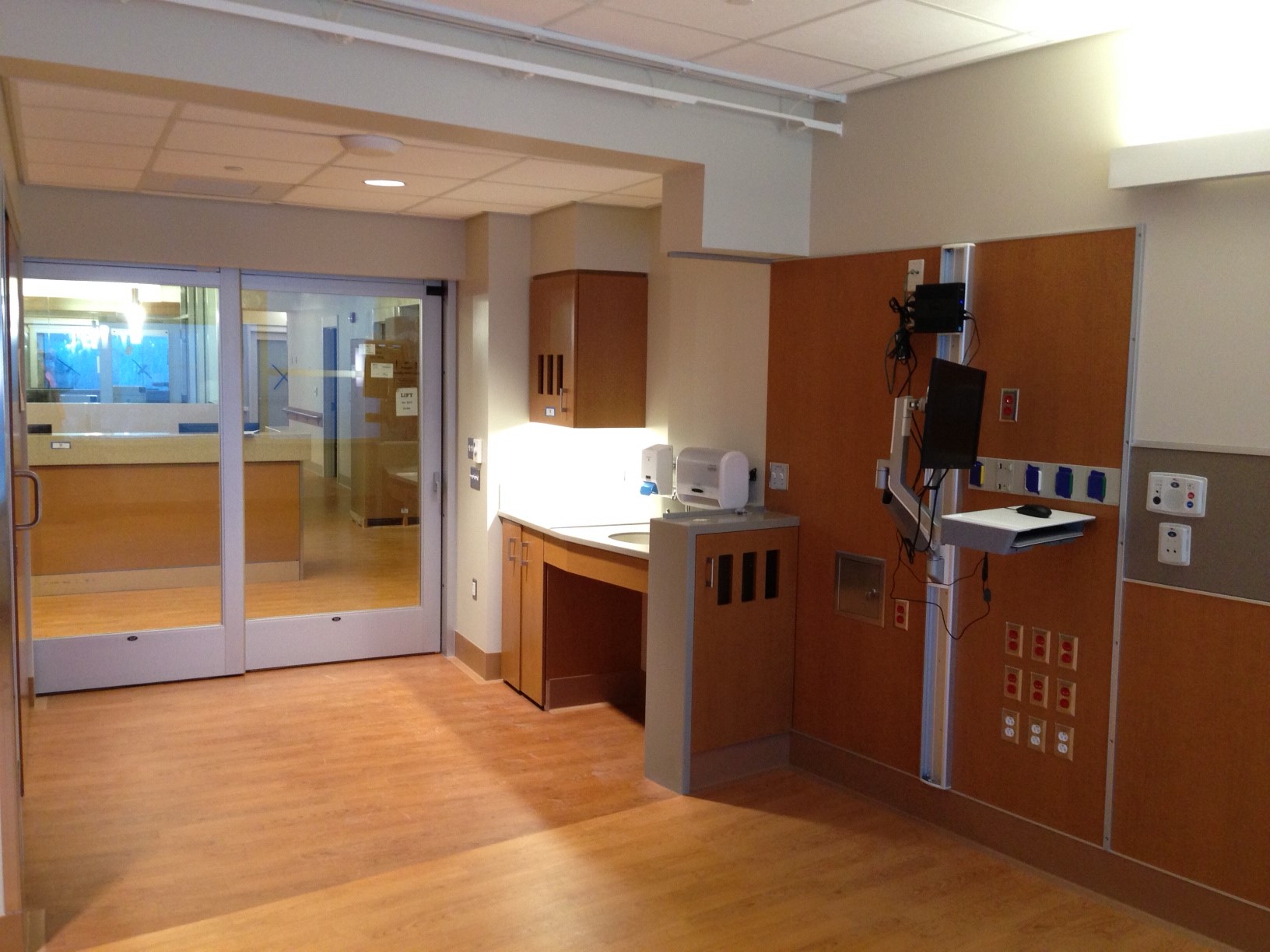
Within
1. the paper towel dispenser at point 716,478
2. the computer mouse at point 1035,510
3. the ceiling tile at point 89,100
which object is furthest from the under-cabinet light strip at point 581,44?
the computer mouse at point 1035,510

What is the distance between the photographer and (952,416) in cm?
326

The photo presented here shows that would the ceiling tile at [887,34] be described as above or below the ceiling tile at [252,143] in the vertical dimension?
above

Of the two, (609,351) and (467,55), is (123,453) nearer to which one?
(609,351)

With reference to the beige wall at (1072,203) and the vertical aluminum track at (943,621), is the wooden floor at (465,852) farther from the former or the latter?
the beige wall at (1072,203)

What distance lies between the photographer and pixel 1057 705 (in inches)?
132

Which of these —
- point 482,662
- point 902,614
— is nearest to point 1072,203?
point 902,614

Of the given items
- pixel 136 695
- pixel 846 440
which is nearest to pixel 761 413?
pixel 846 440

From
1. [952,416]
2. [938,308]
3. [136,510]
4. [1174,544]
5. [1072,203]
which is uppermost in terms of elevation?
[1072,203]

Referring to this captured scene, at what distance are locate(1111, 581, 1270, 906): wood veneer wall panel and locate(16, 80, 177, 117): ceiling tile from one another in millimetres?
3501

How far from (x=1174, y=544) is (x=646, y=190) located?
2.77m

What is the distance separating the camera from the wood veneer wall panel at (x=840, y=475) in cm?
389

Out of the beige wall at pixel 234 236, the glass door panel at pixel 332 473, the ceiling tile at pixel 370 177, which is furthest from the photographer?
the glass door panel at pixel 332 473

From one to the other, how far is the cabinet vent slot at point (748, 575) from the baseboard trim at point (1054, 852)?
0.66 metres

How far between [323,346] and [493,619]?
1843 millimetres
